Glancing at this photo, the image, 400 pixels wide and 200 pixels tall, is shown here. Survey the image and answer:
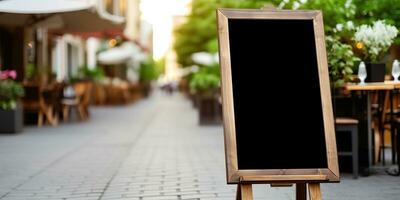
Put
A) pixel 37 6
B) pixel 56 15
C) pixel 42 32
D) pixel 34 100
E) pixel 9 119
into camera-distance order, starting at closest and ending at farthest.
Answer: pixel 37 6 → pixel 9 119 → pixel 34 100 → pixel 56 15 → pixel 42 32

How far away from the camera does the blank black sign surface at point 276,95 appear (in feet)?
15.9

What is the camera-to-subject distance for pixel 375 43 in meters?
7.69

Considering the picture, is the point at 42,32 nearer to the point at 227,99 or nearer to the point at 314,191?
the point at 227,99

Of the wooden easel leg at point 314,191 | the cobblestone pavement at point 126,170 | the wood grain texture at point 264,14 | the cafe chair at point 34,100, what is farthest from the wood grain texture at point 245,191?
the cafe chair at point 34,100

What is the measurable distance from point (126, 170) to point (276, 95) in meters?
3.88

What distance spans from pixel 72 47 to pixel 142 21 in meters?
39.9

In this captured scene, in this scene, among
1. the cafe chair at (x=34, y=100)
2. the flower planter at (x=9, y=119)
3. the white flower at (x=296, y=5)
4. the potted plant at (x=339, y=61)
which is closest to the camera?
A: the potted plant at (x=339, y=61)

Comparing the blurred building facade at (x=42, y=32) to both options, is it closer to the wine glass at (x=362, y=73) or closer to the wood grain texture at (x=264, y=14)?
the wine glass at (x=362, y=73)

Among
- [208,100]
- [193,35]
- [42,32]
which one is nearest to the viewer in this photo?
[208,100]

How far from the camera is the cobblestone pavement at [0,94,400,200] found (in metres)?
6.68

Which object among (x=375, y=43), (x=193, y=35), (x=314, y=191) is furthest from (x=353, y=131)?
(x=193, y=35)

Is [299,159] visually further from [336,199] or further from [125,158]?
[125,158]

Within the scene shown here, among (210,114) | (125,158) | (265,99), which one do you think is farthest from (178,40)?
(265,99)

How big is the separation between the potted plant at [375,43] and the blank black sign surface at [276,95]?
8.79 feet
